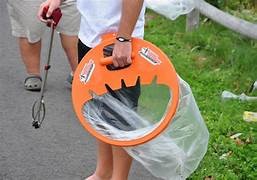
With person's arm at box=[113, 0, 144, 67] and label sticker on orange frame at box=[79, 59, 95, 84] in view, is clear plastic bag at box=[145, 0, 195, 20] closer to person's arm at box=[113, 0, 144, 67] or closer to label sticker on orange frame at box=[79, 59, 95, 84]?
label sticker on orange frame at box=[79, 59, 95, 84]

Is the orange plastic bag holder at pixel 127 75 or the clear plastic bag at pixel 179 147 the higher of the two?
the orange plastic bag holder at pixel 127 75

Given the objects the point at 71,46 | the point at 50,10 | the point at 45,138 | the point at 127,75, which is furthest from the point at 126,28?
the point at 71,46

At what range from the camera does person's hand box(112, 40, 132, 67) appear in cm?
325

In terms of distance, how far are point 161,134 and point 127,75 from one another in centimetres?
39

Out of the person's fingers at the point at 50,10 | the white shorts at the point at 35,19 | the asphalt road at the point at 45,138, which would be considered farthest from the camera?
the white shorts at the point at 35,19

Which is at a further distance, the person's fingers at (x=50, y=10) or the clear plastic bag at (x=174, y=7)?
the clear plastic bag at (x=174, y=7)

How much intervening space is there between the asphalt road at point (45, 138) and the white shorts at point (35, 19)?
1.63 ft

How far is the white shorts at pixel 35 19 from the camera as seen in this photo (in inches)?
222

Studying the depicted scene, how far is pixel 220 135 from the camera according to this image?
15.6 ft

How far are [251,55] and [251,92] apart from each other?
2.31 ft

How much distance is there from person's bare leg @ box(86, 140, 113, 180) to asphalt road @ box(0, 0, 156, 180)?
0.30 metres

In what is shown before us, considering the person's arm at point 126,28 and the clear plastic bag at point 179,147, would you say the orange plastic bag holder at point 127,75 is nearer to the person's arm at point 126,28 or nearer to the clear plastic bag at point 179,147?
the person's arm at point 126,28

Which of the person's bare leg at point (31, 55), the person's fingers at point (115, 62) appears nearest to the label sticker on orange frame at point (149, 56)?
the person's fingers at point (115, 62)

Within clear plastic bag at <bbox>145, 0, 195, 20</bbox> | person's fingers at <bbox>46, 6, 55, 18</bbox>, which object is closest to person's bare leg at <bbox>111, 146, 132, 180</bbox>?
person's fingers at <bbox>46, 6, 55, 18</bbox>
